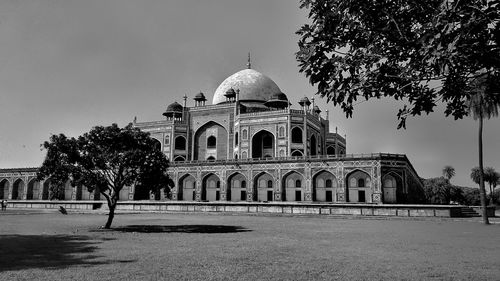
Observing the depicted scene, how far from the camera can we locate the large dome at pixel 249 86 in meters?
61.7

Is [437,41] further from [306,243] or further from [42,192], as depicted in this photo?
[42,192]

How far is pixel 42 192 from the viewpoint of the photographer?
57.7 meters

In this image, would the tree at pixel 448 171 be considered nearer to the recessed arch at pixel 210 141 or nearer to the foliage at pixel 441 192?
the foliage at pixel 441 192

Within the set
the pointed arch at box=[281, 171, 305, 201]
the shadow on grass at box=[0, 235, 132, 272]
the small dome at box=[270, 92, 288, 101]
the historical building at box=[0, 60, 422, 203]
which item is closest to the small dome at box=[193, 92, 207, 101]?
the historical building at box=[0, 60, 422, 203]

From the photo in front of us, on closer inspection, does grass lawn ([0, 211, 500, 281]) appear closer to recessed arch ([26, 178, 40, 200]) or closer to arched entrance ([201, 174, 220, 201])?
arched entrance ([201, 174, 220, 201])

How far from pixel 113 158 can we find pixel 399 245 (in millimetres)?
14559

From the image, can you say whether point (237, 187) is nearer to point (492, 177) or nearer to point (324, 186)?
point (324, 186)

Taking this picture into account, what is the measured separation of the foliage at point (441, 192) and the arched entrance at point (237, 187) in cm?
3987

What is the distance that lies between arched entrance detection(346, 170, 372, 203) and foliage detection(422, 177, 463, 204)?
34.4m

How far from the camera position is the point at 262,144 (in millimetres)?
54656

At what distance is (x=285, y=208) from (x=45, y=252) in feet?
83.4

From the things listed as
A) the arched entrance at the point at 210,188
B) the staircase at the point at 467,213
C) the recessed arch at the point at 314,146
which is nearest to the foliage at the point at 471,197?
the recessed arch at the point at 314,146

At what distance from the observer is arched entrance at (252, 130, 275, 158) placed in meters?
54.1

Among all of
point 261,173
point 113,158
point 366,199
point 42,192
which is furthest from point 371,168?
point 42,192
